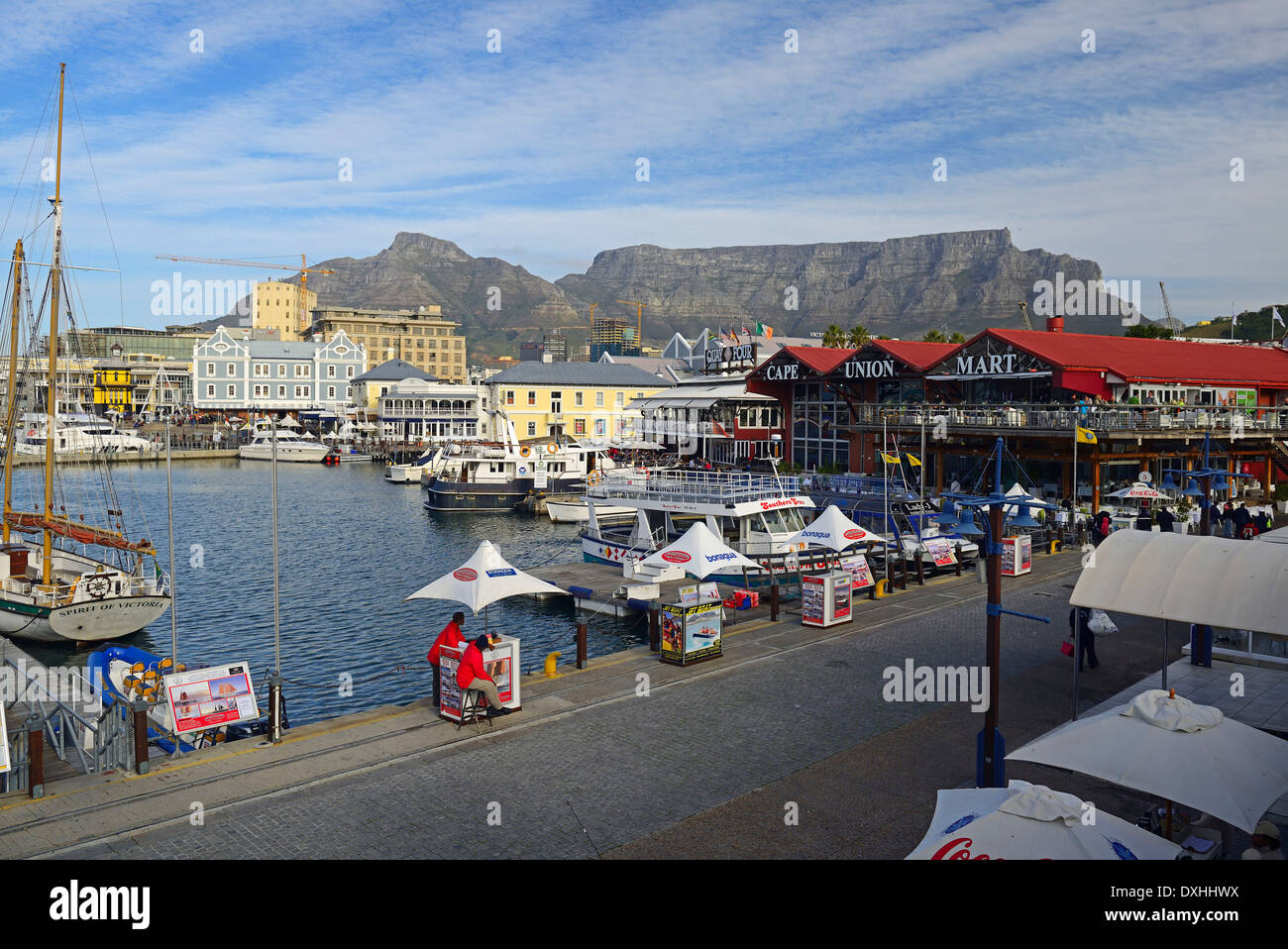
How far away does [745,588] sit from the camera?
2970 cm

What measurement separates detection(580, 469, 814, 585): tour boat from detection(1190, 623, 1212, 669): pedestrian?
1402 centimetres

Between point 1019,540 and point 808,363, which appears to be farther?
point 808,363

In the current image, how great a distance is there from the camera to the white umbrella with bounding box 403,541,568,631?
752 inches

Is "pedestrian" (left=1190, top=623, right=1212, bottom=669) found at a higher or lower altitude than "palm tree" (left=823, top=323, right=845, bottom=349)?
lower

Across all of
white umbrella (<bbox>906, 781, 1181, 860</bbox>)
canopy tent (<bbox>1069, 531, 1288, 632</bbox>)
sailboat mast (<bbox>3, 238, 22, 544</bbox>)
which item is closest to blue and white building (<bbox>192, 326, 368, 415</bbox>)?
sailboat mast (<bbox>3, 238, 22, 544</bbox>)

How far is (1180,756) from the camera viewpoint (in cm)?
950

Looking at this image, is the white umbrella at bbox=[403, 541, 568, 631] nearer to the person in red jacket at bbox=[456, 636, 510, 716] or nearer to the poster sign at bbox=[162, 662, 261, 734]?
the person in red jacket at bbox=[456, 636, 510, 716]

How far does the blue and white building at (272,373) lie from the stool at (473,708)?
121699 mm

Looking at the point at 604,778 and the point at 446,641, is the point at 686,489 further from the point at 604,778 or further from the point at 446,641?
the point at 604,778
